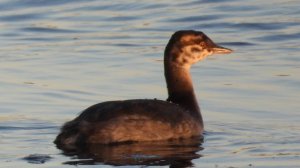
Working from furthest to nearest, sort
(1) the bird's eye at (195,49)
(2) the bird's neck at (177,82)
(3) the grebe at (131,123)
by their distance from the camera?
(1) the bird's eye at (195,49), (2) the bird's neck at (177,82), (3) the grebe at (131,123)

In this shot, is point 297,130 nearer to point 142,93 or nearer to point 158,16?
point 142,93

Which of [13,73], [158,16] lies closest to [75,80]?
[13,73]

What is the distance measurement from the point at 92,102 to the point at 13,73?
2905 mm

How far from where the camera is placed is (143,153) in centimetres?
1367

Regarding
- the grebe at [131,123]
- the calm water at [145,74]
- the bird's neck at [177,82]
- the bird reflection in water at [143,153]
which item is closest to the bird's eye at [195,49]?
the bird's neck at [177,82]

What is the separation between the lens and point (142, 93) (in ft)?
57.2

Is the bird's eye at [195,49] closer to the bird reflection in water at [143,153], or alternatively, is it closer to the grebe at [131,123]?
the grebe at [131,123]

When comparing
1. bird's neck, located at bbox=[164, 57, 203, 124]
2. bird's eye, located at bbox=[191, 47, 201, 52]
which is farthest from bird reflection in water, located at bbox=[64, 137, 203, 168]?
bird's eye, located at bbox=[191, 47, 201, 52]

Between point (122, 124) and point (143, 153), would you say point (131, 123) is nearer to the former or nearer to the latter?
point (122, 124)

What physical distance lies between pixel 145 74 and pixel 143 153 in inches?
207

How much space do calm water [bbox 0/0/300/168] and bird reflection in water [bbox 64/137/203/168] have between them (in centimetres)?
1

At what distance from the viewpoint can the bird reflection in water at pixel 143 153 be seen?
1309 centimetres

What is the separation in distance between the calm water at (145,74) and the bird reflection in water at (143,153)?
0.5 inches

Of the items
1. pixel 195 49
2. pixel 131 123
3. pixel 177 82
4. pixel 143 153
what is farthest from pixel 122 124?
pixel 195 49
